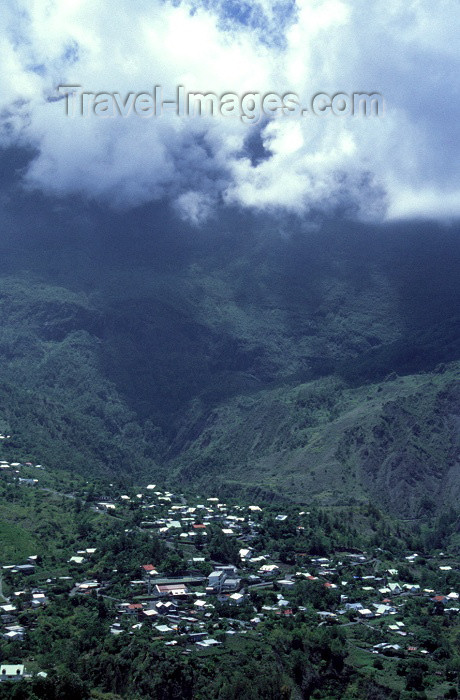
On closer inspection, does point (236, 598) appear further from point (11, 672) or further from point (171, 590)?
point (11, 672)

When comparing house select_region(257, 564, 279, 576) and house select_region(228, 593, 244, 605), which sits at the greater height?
house select_region(257, 564, 279, 576)

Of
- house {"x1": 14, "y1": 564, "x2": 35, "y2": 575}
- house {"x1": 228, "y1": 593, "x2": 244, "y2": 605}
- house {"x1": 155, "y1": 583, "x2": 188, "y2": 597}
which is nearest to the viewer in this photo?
house {"x1": 228, "y1": 593, "x2": 244, "y2": 605}

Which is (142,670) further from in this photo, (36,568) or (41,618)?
(36,568)

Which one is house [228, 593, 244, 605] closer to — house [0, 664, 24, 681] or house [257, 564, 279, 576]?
house [257, 564, 279, 576]

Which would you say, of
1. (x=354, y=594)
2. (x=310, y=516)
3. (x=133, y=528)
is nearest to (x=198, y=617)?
(x=354, y=594)

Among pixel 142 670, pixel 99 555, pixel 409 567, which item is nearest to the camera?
pixel 142 670

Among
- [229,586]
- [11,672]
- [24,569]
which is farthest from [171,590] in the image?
[11,672]

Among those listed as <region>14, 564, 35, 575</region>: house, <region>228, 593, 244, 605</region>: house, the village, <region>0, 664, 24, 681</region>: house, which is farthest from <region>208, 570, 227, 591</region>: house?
<region>0, 664, 24, 681</region>: house
